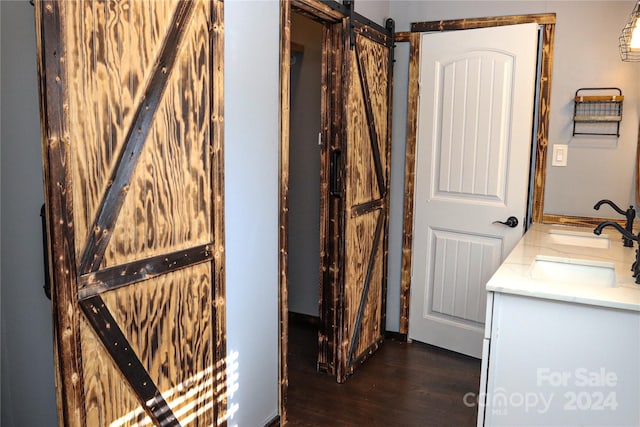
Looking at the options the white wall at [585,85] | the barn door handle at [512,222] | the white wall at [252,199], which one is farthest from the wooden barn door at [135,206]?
the white wall at [585,85]

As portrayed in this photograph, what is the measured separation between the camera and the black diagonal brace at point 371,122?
338 cm

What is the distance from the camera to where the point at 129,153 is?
176 centimetres

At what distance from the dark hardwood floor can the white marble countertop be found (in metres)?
0.99

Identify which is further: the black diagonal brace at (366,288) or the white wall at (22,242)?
the black diagonal brace at (366,288)

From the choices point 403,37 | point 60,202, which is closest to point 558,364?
point 60,202

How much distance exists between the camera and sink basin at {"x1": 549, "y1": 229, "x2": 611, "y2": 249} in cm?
313

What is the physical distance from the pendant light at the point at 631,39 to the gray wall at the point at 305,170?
2.06 meters

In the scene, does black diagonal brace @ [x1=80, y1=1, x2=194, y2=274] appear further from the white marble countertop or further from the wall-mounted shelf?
the wall-mounted shelf

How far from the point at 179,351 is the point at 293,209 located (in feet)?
8.20

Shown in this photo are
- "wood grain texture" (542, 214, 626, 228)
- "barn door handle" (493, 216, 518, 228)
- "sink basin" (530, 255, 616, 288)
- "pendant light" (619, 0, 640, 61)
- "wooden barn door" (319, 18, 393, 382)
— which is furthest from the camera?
"barn door handle" (493, 216, 518, 228)

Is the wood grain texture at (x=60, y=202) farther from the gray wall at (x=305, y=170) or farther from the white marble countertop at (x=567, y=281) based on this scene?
the gray wall at (x=305, y=170)

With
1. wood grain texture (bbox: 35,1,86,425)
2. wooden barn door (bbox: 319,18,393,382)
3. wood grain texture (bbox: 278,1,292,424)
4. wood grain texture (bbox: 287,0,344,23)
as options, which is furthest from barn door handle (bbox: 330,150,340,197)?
wood grain texture (bbox: 35,1,86,425)

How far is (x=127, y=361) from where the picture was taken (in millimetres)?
1798

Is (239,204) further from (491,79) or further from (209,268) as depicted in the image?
(491,79)
